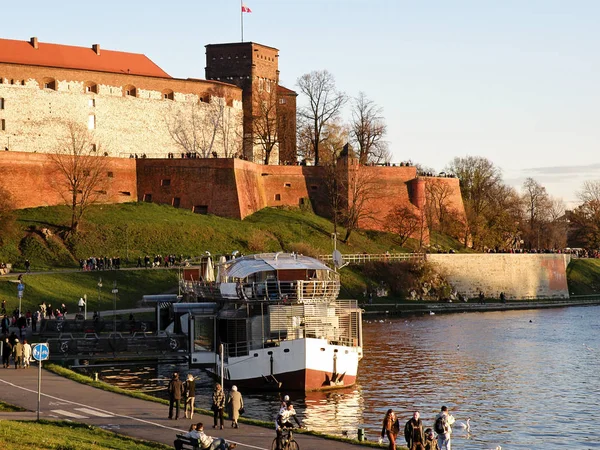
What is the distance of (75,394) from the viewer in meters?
35.1

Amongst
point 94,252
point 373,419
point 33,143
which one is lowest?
point 373,419

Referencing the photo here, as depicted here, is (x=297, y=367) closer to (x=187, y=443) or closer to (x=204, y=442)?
(x=187, y=443)

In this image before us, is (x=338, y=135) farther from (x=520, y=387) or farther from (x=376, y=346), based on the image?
(x=520, y=387)

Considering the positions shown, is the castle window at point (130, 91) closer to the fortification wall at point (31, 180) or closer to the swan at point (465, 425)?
the fortification wall at point (31, 180)

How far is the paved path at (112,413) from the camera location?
1099 inches

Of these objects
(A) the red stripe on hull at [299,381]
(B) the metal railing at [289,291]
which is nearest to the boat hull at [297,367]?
(A) the red stripe on hull at [299,381]

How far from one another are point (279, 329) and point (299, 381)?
2.52 m

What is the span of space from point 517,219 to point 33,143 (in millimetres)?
68583

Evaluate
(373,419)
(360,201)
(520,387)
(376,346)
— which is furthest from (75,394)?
(360,201)

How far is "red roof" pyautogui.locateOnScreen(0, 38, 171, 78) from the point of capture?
9100 centimetres

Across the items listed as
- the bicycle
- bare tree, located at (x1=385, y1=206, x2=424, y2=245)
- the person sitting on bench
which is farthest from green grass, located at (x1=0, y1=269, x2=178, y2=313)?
the bicycle

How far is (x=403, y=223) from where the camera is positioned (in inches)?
4092

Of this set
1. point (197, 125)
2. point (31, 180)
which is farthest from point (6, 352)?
point (197, 125)

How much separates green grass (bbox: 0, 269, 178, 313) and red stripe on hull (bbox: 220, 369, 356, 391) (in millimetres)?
24297
